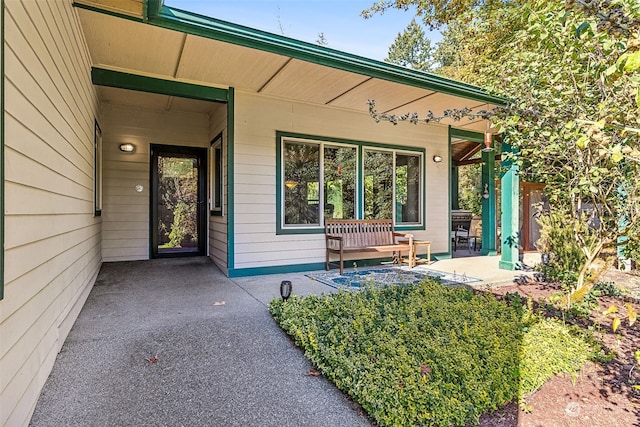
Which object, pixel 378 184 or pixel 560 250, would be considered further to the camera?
pixel 378 184

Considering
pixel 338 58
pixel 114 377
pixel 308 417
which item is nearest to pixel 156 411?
pixel 114 377

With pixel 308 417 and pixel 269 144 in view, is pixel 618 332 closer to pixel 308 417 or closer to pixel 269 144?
pixel 308 417

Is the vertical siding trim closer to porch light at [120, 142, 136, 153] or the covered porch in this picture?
the covered porch

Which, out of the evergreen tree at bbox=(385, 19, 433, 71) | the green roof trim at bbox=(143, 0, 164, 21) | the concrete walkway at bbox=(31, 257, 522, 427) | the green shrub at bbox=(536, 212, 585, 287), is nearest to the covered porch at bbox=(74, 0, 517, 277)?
the green roof trim at bbox=(143, 0, 164, 21)

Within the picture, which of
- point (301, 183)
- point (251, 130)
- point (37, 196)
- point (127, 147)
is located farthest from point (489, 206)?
point (37, 196)

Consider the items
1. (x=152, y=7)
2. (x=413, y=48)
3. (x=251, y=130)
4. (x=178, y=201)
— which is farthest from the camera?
(x=413, y=48)

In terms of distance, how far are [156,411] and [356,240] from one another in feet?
14.2

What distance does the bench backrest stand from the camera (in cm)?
576

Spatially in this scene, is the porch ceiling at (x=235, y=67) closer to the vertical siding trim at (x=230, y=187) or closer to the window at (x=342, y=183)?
the vertical siding trim at (x=230, y=187)

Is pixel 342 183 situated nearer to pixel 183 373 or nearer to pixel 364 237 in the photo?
pixel 364 237

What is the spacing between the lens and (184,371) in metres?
2.23

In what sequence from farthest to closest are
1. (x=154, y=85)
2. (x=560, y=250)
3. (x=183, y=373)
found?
(x=560, y=250) → (x=154, y=85) → (x=183, y=373)

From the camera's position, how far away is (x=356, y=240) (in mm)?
5855

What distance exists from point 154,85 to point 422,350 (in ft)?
14.3
